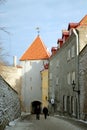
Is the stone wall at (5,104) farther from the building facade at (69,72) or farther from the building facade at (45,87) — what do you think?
the building facade at (45,87)

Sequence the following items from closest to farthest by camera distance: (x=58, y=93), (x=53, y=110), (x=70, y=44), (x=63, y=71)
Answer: (x=70, y=44) → (x=63, y=71) → (x=58, y=93) → (x=53, y=110)

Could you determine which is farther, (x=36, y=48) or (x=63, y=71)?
(x=36, y=48)

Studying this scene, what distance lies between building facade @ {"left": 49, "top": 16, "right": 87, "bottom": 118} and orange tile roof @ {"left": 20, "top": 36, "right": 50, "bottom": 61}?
1535 centimetres

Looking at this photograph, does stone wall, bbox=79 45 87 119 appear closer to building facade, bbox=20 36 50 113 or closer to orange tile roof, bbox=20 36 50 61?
building facade, bbox=20 36 50 113

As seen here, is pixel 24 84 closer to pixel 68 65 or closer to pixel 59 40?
pixel 59 40

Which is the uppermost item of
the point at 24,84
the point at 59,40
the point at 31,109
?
the point at 59,40

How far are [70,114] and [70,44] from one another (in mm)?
6143

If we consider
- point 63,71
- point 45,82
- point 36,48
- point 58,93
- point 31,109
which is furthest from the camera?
point 36,48

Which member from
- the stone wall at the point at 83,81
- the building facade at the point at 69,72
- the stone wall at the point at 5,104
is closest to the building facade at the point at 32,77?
the building facade at the point at 69,72

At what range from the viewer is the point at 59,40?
37.6 metres

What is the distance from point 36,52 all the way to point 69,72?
28.6m

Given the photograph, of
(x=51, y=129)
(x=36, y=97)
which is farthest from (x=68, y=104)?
(x=36, y=97)

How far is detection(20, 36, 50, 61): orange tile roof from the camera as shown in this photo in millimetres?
57250

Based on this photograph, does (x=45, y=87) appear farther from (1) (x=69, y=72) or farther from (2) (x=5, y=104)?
(2) (x=5, y=104)
